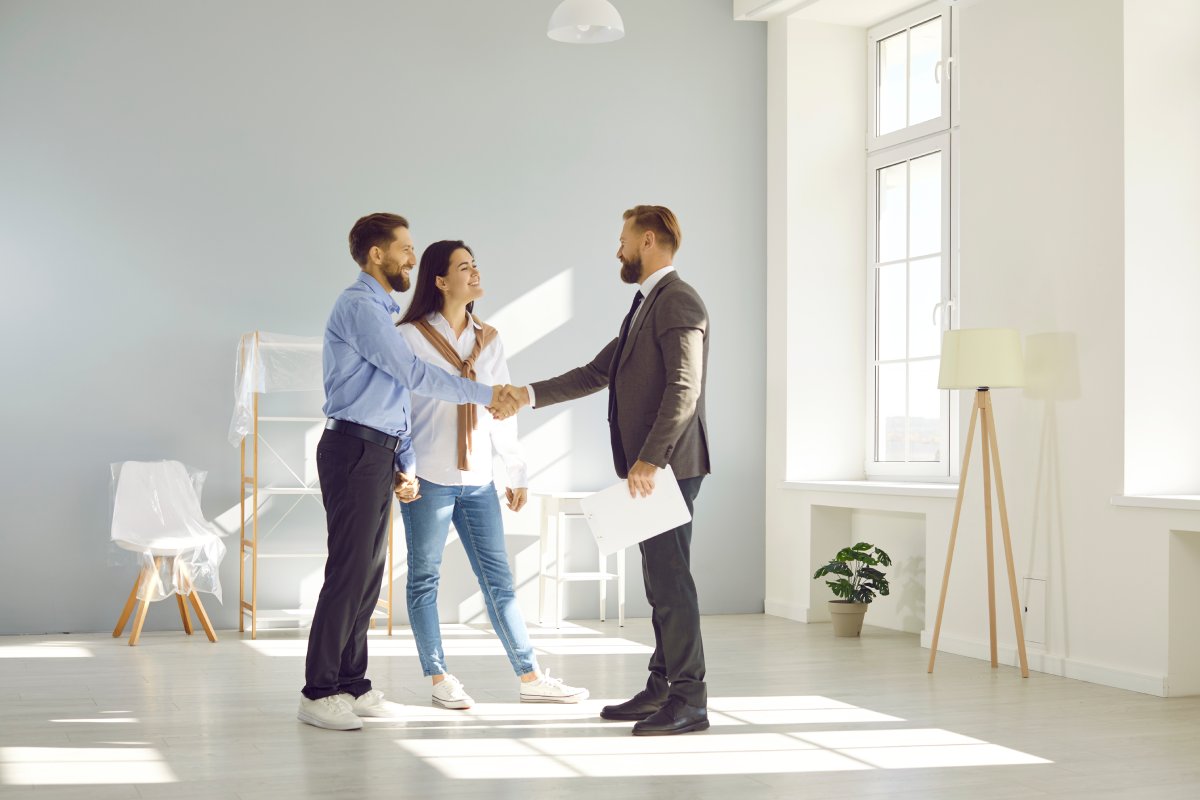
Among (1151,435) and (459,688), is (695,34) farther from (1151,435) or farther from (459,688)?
(459,688)

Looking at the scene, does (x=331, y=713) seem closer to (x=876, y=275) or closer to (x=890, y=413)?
(x=890, y=413)

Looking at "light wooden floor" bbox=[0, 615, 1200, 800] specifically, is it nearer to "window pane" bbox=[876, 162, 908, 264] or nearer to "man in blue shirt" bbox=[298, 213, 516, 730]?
"man in blue shirt" bbox=[298, 213, 516, 730]

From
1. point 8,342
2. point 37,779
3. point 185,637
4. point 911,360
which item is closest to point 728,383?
point 911,360

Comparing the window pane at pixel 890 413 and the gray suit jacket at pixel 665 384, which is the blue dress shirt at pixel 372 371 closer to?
the gray suit jacket at pixel 665 384

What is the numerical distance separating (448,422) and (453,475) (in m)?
0.16

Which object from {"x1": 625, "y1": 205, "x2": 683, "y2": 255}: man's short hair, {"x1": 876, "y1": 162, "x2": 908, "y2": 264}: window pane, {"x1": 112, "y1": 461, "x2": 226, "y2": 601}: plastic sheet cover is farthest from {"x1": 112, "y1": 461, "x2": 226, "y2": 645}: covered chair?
{"x1": 876, "y1": 162, "x2": 908, "y2": 264}: window pane

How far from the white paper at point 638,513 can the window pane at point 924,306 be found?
3107 mm

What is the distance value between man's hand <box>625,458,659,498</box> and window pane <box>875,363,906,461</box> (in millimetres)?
3295

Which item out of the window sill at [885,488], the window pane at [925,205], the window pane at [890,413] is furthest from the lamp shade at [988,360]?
the window pane at [890,413]

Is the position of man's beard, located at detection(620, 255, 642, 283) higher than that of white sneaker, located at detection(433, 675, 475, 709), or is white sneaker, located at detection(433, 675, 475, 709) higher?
man's beard, located at detection(620, 255, 642, 283)

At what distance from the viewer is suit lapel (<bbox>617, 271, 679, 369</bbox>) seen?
11.8 ft

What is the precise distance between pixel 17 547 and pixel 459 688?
261 cm

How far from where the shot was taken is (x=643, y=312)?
362 centimetres

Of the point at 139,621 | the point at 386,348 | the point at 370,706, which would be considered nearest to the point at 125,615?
the point at 139,621
